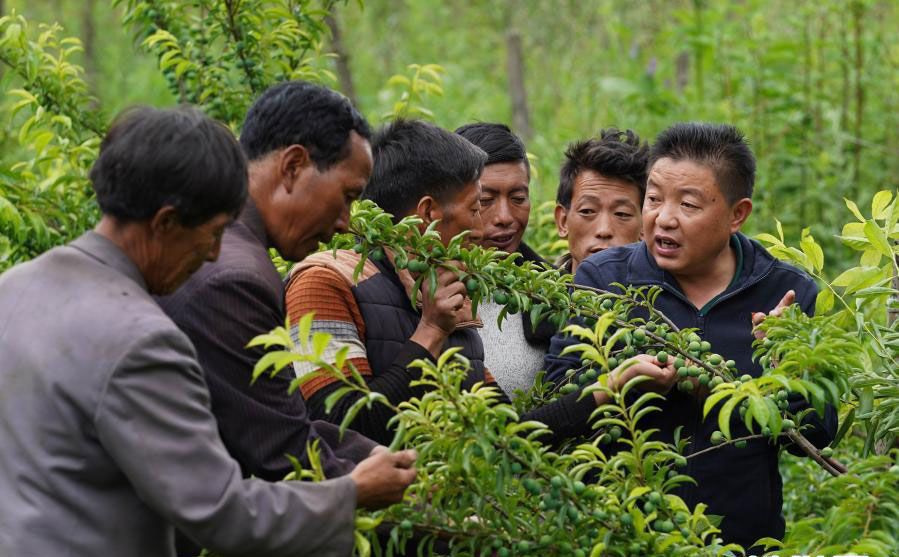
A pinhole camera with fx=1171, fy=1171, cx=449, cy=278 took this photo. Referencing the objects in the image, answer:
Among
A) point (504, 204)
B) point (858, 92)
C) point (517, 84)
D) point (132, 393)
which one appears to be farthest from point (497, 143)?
point (517, 84)

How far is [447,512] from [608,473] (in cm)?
39

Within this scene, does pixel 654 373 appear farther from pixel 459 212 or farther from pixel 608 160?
pixel 608 160

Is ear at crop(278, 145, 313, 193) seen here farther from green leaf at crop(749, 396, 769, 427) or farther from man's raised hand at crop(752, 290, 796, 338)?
man's raised hand at crop(752, 290, 796, 338)

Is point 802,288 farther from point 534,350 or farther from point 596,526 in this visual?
point 596,526

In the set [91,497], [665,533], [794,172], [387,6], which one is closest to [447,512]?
[665,533]

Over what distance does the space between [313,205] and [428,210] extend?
2.48 feet

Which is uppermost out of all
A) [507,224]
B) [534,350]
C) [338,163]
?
[338,163]

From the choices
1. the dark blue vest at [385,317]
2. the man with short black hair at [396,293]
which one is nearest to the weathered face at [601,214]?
the man with short black hair at [396,293]

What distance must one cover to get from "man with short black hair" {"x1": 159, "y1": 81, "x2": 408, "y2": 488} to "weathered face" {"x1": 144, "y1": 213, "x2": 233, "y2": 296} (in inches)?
6.6

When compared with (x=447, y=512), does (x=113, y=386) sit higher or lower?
higher

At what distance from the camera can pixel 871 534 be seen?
226 centimetres

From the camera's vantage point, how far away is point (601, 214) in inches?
161

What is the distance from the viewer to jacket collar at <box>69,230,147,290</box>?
6.92 feet

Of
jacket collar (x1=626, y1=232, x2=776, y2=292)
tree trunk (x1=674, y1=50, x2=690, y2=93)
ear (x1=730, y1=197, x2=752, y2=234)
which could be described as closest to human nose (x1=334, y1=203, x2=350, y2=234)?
jacket collar (x1=626, y1=232, x2=776, y2=292)
